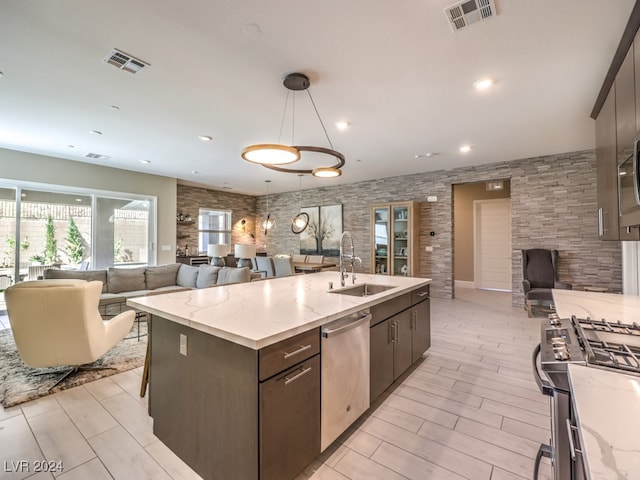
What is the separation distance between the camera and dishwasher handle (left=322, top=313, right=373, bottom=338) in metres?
1.67

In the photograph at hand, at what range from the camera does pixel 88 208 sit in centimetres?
598

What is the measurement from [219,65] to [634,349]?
3155 millimetres

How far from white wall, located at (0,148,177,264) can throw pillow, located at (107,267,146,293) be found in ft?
5.97

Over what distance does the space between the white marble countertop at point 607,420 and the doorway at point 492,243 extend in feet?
23.7

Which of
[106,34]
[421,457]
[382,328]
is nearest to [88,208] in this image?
[106,34]

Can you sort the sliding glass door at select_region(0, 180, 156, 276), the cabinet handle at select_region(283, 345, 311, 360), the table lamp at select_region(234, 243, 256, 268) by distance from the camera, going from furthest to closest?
1. the table lamp at select_region(234, 243, 256, 268)
2. the sliding glass door at select_region(0, 180, 156, 276)
3. the cabinet handle at select_region(283, 345, 311, 360)

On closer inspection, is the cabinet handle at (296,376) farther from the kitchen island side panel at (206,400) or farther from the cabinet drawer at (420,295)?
the cabinet drawer at (420,295)

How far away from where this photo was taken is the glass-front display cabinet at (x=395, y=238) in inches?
249

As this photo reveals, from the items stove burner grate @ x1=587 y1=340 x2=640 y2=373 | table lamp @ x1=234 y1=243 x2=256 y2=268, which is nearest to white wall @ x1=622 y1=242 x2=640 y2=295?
stove burner grate @ x1=587 y1=340 x2=640 y2=373

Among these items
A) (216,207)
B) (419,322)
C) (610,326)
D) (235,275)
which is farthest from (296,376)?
(216,207)

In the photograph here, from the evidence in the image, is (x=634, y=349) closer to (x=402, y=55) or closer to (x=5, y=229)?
(x=402, y=55)

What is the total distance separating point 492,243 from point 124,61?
801cm

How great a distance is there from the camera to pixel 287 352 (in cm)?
144

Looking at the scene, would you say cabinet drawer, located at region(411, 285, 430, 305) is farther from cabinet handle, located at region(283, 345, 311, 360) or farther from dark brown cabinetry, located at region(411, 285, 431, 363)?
cabinet handle, located at region(283, 345, 311, 360)
